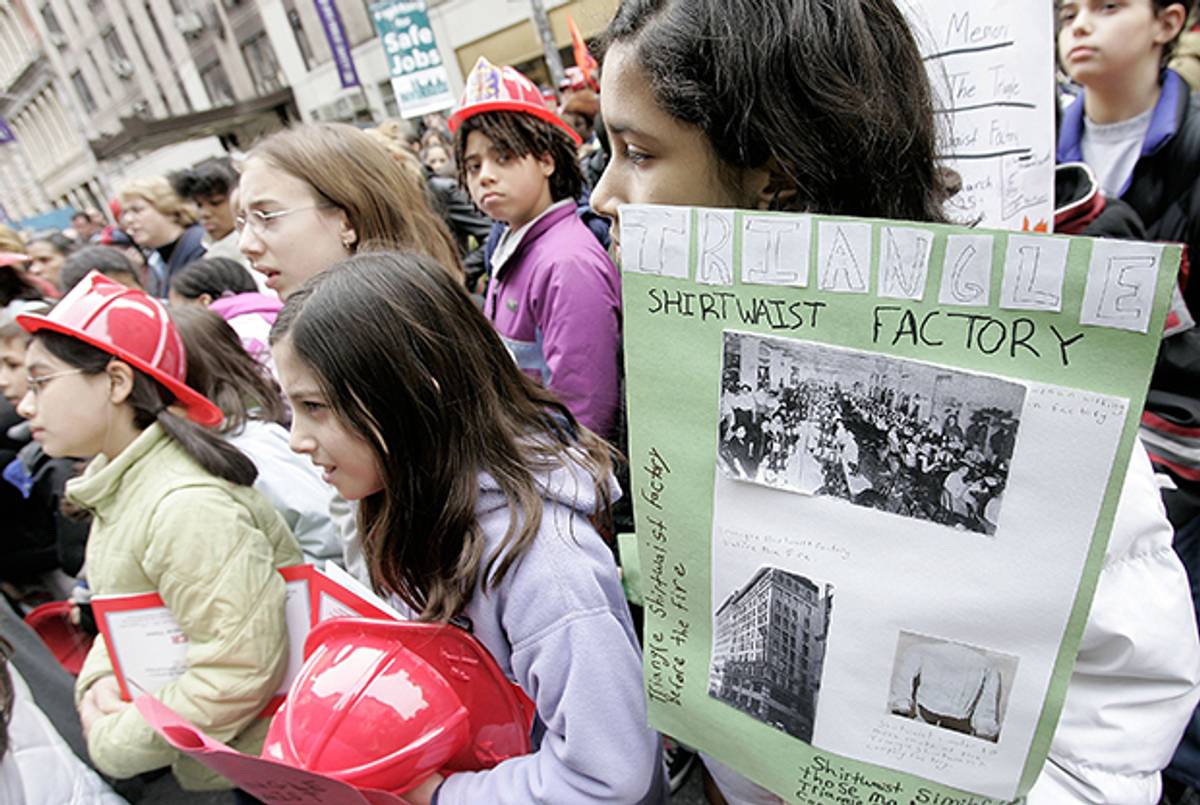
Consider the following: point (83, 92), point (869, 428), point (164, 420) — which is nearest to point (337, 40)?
point (164, 420)

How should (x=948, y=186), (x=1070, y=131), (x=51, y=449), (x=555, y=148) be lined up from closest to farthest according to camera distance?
(x=948, y=186)
(x=51, y=449)
(x=1070, y=131)
(x=555, y=148)

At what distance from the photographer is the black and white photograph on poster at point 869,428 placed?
0.50 metres

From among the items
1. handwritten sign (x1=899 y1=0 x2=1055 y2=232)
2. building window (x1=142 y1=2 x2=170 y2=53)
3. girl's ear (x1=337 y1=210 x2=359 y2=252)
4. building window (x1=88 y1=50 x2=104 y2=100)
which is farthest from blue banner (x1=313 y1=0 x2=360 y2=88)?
building window (x1=88 y1=50 x2=104 y2=100)

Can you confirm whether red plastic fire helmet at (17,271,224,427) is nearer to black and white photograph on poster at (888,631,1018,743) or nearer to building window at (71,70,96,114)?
black and white photograph on poster at (888,631,1018,743)

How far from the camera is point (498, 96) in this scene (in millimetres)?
2135

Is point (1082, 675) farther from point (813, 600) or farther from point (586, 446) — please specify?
point (586, 446)

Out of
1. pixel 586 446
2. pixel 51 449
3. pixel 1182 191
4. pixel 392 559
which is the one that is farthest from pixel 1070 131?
pixel 51 449

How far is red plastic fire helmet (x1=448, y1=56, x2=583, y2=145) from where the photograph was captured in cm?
213

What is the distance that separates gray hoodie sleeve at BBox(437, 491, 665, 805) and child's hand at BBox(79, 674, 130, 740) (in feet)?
3.66

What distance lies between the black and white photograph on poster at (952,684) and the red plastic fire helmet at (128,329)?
1.67 m

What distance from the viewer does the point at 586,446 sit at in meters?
1.18

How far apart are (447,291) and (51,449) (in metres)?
1.16

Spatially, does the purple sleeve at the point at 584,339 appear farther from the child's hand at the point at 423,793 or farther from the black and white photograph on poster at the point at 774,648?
the black and white photograph on poster at the point at 774,648

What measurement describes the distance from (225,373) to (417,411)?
1203mm
